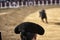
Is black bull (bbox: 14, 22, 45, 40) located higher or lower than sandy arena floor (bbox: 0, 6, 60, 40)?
higher

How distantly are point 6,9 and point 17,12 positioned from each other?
32cm

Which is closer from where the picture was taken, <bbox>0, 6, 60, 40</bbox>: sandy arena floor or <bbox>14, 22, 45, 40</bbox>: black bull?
<bbox>14, 22, 45, 40</bbox>: black bull

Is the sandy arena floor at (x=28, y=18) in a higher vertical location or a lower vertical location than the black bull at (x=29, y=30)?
lower

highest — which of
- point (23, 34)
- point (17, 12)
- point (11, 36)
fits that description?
point (23, 34)

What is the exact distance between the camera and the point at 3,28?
580 cm

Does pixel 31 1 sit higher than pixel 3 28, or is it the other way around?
pixel 31 1

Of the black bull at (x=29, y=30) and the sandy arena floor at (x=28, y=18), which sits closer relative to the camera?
the black bull at (x=29, y=30)

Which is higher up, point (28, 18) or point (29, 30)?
point (29, 30)

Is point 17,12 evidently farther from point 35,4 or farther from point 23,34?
point 23,34

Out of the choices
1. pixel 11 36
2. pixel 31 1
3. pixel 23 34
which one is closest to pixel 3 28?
pixel 11 36

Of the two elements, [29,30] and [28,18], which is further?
[28,18]

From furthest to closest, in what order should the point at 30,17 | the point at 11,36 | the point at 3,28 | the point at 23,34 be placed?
the point at 30,17, the point at 3,28, the point at 11,36, the point at 23,34

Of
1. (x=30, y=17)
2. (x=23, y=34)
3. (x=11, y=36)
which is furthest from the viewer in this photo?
(x=30, y=17)

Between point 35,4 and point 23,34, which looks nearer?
point 23,34
